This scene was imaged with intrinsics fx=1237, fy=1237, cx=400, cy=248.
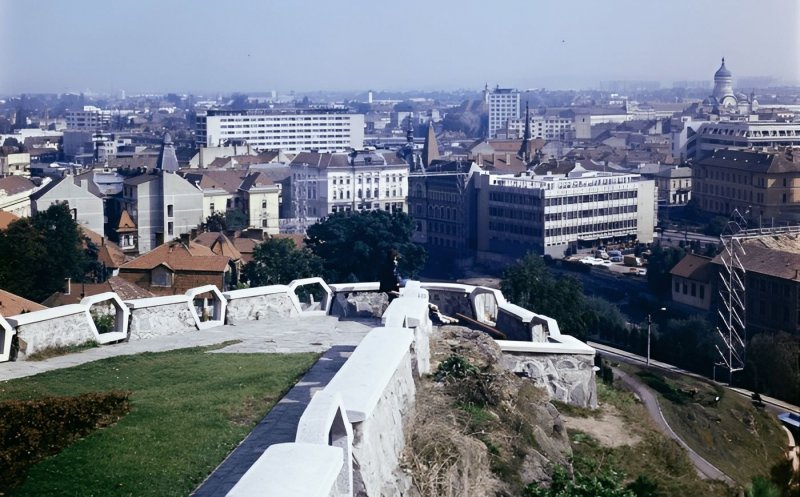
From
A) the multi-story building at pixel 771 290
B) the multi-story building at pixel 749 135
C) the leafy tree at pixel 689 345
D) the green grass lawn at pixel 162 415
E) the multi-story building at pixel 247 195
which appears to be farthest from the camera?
the multi-story building at pixel 749 135

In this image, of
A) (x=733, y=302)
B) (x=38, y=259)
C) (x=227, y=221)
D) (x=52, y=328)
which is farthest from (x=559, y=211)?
(x=52, y=328)

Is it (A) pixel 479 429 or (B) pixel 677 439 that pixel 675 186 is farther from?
(A) pixel 479 429

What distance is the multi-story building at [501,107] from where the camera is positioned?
9838 cm

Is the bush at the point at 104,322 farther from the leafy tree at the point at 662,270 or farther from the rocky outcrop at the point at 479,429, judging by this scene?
the leafy tree at the point at 662,270

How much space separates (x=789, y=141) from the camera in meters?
46.7

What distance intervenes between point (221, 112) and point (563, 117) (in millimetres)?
29390

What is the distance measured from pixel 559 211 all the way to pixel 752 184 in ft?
19.5

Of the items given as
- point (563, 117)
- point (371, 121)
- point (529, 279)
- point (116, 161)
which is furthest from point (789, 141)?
point (371, 121)

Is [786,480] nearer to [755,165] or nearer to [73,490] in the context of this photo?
[73,490]

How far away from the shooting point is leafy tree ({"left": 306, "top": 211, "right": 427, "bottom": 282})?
1750cm

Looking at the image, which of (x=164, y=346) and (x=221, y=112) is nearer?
(x=164, y=346)

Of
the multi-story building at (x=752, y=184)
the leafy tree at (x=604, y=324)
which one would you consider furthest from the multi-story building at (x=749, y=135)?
the leafy tree at (x=604, y=324)

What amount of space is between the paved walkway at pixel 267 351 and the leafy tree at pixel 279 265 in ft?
33.9

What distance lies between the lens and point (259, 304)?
7.07 metres
